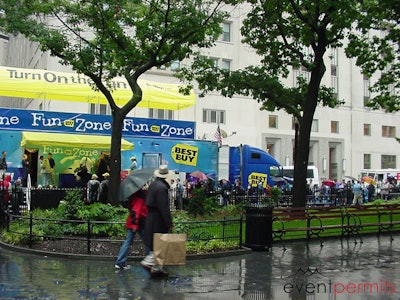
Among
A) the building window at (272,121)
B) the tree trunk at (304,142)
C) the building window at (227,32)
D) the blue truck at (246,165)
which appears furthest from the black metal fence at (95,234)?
the building window at (272,121)

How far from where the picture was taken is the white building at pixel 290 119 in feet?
139

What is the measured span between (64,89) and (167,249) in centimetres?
1849

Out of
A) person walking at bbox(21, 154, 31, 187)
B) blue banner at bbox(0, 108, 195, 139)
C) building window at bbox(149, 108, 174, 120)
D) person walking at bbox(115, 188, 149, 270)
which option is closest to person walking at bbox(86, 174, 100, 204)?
person walking at bbox(21, 154, 31, 187)

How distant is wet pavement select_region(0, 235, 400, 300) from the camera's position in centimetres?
789

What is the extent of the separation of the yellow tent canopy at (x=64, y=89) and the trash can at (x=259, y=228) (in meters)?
12.7

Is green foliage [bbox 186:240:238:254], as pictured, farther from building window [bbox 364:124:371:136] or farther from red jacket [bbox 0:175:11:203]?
building window [bbox 364:124:371:136]

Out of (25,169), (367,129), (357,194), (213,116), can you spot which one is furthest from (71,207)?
(367,129)

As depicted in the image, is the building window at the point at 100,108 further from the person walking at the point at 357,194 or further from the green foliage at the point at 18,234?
the green foliage at the point at 18,234

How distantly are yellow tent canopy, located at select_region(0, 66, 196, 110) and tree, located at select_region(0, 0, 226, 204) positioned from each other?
21.2ft

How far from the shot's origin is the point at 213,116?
141 ft

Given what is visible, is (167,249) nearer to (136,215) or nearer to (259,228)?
(136,215)

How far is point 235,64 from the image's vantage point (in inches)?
1762

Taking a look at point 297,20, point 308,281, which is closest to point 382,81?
point 297,20

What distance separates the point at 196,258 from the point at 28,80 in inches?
661
